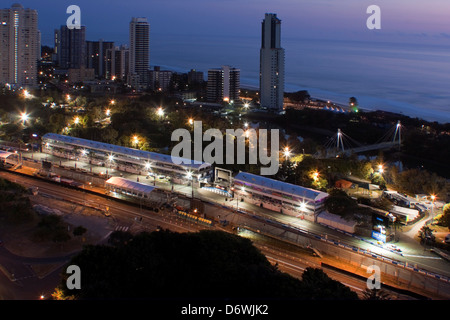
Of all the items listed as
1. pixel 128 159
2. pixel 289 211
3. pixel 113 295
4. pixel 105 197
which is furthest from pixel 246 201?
pixel 113 295

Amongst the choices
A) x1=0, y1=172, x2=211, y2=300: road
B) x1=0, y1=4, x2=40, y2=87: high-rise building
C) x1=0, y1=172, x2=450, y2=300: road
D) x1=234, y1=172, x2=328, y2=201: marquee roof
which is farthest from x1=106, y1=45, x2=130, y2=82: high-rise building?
x1=234, y1=172, x2=328, y2=201: marquee roof

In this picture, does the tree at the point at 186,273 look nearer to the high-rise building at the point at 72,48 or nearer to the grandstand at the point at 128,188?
the grandstand at the point at 128,188

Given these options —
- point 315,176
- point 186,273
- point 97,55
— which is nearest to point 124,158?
point 315,176

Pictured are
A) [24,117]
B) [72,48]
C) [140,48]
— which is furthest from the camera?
[72,48]

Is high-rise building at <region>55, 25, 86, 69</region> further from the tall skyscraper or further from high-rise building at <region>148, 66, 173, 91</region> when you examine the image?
the tall skyscraper

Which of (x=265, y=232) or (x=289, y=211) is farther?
(x=289, y=211)

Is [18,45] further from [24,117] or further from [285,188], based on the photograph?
[285,188]
